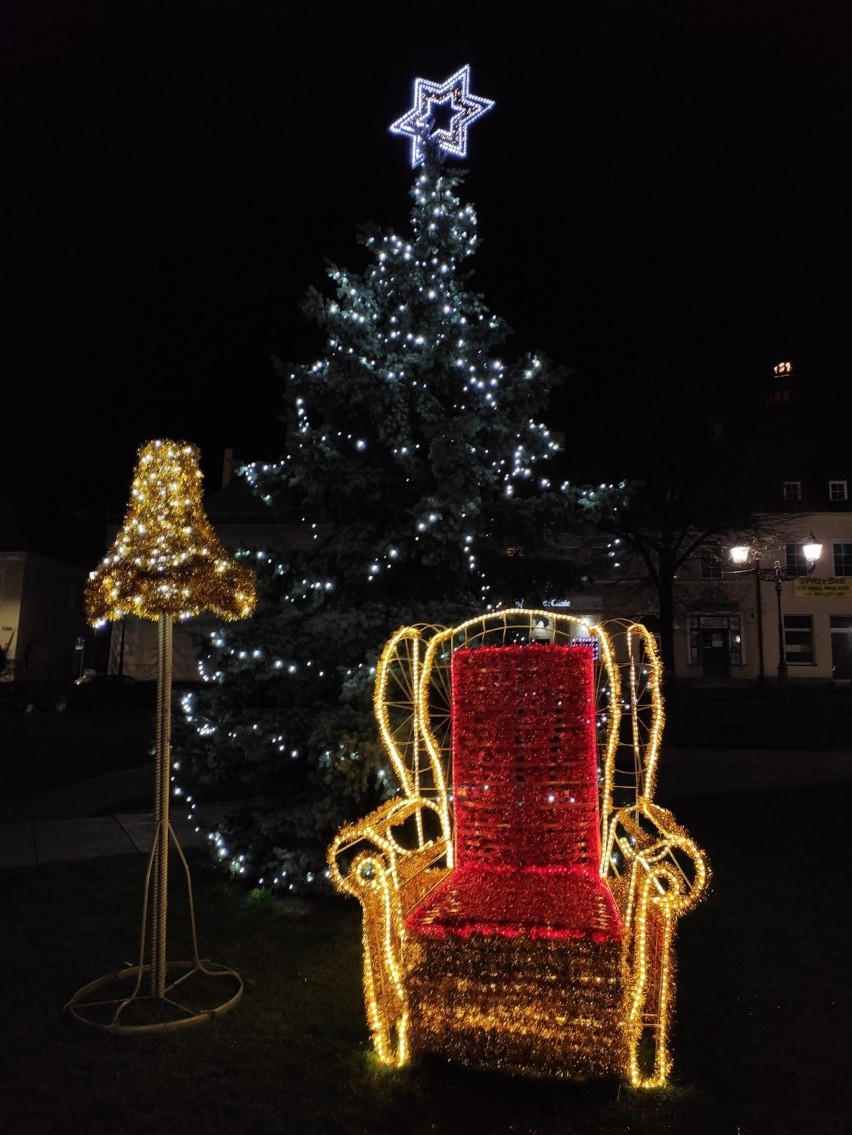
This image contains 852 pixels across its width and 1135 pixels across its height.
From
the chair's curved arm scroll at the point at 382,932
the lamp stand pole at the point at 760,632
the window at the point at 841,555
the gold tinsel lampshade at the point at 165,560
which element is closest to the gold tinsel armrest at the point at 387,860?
the chair's curved arm scroll at the point at 382,932

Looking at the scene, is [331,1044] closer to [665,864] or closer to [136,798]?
[665,864]

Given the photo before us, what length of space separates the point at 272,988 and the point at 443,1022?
130 cm

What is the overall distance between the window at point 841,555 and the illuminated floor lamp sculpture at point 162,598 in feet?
102

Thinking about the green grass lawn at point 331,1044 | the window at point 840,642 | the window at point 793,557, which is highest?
the window at point 793,557

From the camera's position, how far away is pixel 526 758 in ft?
13.5

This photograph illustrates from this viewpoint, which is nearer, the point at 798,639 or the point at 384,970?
the point at 384,970

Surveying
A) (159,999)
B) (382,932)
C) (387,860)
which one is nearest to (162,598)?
(387,860)

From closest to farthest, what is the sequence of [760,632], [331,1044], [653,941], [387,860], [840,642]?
[653,941] < [331,1044] < [387,860] < [760,632] < [840,642]

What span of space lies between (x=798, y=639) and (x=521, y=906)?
30.4 metres

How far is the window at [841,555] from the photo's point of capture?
3078 centimetres

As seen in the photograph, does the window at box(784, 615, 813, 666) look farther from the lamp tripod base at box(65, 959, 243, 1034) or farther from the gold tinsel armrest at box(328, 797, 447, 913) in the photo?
the lamp tripod base at box(65, 959, 243, 1034)

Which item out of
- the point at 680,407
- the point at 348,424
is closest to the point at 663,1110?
the point at 348,424

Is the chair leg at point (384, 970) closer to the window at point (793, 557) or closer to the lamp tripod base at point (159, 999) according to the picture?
the lamp tripod base at point (159, 999)

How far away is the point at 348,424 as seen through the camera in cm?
603
